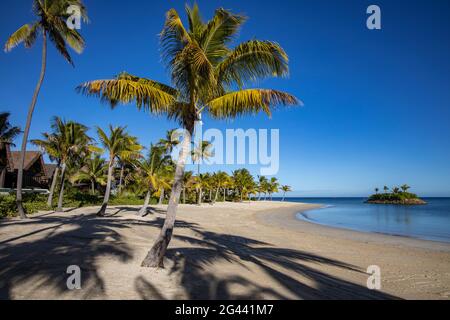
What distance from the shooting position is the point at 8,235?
972cm

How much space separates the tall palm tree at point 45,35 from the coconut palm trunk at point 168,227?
480 inches

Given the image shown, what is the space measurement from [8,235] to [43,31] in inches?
456

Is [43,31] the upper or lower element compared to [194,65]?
upper

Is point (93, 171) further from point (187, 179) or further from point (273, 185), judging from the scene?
point (273, 185)

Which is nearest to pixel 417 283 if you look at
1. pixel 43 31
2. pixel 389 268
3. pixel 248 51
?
pixel 389 268

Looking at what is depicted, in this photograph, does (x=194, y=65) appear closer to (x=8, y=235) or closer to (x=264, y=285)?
(x=264, y=285)

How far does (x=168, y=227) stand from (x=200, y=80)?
12.5 ft

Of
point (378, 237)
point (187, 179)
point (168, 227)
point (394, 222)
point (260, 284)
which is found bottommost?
point (394, 222)

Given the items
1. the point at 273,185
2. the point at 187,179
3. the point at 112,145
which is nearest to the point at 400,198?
the point at 273,185

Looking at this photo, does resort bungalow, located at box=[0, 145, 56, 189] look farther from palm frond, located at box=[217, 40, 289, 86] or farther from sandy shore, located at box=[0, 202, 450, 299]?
→ palm frond, located at box=[217, 40, 289, 86]

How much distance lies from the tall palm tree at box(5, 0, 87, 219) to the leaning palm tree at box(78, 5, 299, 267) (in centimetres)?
1118

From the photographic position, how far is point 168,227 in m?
6.93

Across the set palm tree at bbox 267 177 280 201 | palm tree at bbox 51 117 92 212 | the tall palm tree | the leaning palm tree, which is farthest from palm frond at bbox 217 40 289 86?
palm tree at bbox 267 177 280 201

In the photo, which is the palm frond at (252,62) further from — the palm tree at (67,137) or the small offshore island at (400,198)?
the small offshore island at (400,198)
